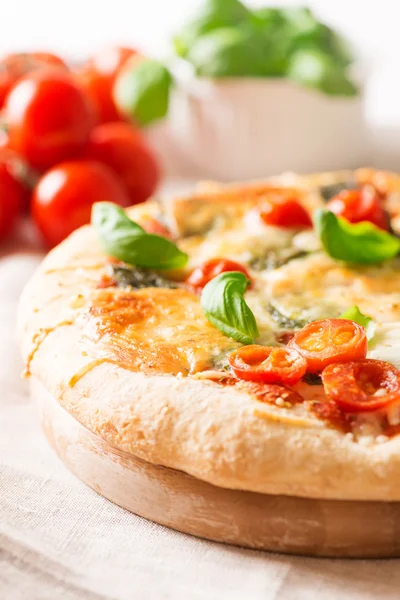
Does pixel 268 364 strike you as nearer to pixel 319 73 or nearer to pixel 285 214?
pixel 285 214

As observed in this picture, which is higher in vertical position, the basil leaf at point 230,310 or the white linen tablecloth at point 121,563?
the basil leaf at point 230,310

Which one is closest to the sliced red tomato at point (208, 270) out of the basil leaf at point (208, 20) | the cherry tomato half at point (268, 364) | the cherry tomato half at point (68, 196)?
the cherry tomato half at point (268, 364)

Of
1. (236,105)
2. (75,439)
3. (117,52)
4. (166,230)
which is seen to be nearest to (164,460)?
(75,439)

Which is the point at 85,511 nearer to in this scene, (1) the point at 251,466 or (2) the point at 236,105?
(1) the point at 251,466

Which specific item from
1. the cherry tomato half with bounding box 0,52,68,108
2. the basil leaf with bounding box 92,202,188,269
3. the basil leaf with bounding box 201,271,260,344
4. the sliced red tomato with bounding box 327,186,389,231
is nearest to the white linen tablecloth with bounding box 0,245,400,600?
the basil leaf with bounding box 201,271,260,344

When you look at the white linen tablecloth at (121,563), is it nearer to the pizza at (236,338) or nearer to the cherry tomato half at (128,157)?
the pizza at (236,338)

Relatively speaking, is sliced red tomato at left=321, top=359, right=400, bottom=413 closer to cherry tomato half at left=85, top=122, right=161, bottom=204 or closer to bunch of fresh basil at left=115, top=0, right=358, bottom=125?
cherry tomato half at left=85, top=122, right=161, bottom=204

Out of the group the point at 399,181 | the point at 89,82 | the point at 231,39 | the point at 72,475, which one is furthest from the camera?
the point at 89,82
